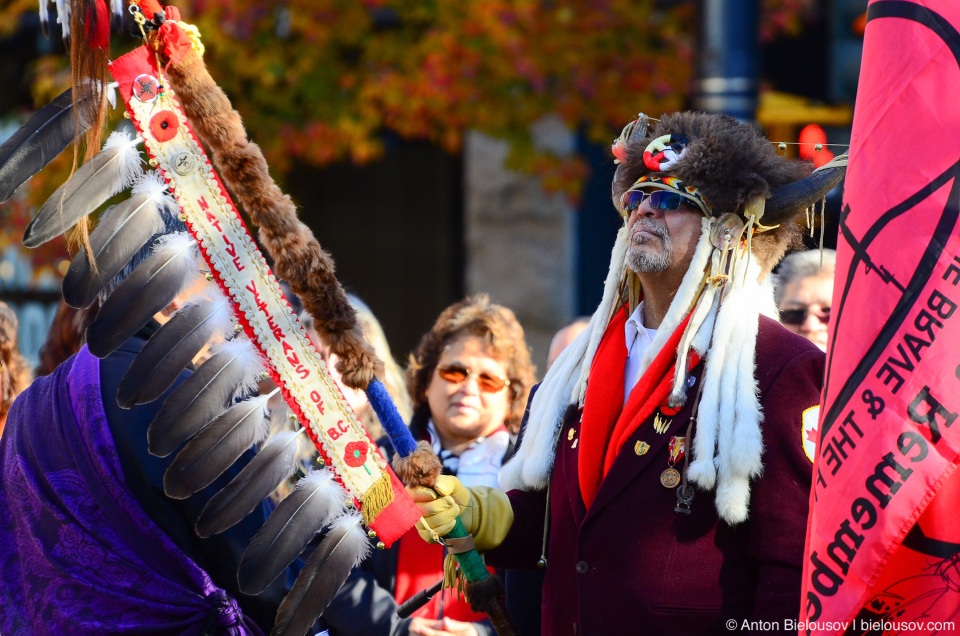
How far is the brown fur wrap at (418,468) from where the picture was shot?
235cm

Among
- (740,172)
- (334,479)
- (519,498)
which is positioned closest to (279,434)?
(334,479)

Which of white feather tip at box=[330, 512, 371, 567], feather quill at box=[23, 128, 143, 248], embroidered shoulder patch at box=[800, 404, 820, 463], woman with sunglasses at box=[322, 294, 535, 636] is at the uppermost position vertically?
feather quill at box=[23, 128, 143, 248]

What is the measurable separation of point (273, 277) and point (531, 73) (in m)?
3.66

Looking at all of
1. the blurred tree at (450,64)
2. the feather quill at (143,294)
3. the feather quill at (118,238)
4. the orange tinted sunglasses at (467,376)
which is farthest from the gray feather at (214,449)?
the blurred tree at (450,64)

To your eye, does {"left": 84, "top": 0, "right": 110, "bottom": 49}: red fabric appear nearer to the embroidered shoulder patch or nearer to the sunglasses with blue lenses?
the sunglasses with blue lenses

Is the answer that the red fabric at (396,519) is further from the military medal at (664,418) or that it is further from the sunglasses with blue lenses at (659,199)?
the sunglasses with blue lenses at (659,199)

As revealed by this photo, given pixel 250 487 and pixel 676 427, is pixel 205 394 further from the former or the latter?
pixel 676 427

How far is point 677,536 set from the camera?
234 cm

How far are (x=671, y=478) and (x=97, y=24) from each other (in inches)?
62.2

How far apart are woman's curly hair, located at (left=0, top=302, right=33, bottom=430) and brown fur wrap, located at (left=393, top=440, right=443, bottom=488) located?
164 cm

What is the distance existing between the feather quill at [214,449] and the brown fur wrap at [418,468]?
A: 340mm

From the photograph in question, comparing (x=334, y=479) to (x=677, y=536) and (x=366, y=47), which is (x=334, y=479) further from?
(x=366, y=47)

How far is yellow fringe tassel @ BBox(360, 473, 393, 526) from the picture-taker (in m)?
2.26

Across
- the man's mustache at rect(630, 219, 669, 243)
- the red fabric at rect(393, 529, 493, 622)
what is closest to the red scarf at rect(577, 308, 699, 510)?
the man's mustache at rect(630, 219, 669, 243)
